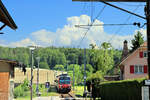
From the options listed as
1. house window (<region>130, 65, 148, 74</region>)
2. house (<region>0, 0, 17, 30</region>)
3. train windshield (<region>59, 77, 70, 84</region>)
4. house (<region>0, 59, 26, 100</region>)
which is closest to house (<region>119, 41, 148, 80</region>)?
house window (<region>130, 65, 148, 74</region>)

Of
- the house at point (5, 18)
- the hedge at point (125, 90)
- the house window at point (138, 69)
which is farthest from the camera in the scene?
the house window at point (138, 69)

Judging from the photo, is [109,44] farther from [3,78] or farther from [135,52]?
[3,78]

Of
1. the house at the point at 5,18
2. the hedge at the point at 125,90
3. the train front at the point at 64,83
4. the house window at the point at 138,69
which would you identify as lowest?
the train front at the point at 64,83

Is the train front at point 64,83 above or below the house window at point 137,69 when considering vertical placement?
below

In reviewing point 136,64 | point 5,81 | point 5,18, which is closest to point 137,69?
point 136,64

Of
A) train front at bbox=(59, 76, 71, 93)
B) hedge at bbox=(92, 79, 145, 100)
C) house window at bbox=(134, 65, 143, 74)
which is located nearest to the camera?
hedge at bbox=(92, 79, 145, 100)

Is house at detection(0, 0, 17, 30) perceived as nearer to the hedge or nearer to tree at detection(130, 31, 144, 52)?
the hedge

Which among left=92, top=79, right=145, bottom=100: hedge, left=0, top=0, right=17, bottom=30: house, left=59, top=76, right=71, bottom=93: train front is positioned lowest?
left=59, top=76, right=71, bottom=93: train front

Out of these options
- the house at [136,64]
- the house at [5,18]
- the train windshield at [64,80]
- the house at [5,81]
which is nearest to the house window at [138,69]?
the house at [136,64]

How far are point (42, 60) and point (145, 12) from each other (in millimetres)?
159720

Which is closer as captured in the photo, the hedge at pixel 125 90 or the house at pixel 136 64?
the hedge at pixel 125 90

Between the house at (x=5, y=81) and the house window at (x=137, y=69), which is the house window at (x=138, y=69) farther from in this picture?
the house at (x=5, y=81)

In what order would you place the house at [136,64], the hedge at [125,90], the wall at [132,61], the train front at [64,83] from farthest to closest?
the train front at [64,83] < the wall at [132,61] < the house at [136,64] < the hedge at [125,90]

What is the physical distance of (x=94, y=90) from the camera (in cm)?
4591
